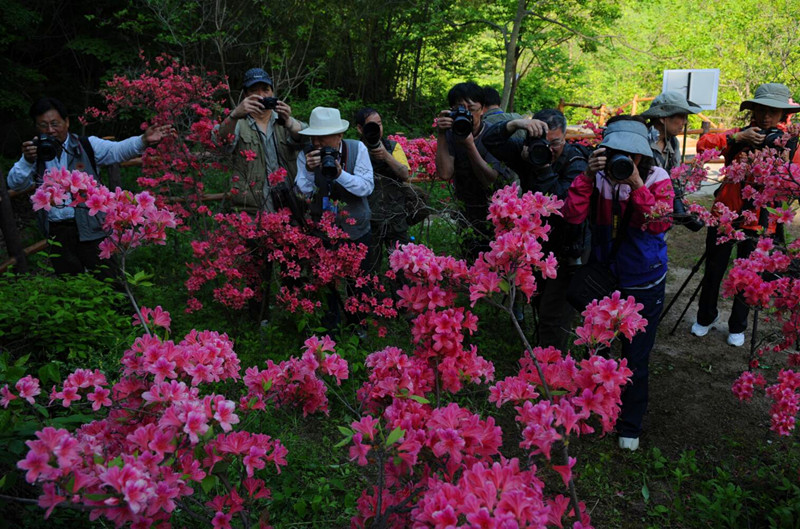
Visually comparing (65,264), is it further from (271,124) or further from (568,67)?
(568,67)

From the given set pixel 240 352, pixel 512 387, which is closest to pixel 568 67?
pixel 240 352

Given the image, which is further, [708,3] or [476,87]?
[708,3]

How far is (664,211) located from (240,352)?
2.55m

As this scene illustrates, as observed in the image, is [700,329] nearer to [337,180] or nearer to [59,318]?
[337,180]

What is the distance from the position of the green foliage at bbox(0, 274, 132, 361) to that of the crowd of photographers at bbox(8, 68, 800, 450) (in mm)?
400

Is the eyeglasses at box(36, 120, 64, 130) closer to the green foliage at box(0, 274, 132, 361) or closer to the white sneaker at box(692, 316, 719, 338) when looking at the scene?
the green foliage at box(0, 274, 132, 361)

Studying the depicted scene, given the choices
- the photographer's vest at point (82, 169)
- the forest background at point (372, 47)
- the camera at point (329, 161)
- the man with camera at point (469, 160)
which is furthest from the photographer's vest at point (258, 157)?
the forest background at point (372, 47)

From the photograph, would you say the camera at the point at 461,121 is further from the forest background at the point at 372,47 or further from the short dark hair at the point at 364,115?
the forest background at the point at 372,47

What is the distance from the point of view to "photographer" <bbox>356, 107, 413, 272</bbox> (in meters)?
3.78

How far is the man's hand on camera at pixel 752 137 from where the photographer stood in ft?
12.1

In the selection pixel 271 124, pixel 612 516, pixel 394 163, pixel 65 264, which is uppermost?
pixel 271 124

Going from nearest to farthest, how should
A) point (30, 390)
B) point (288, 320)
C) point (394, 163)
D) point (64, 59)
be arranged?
point (30, 390), point (394, 163), point (288, 320), point (64, 59)

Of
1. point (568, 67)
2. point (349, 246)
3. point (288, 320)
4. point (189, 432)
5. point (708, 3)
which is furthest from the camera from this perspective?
point (708, 3)

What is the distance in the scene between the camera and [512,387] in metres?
1.56
